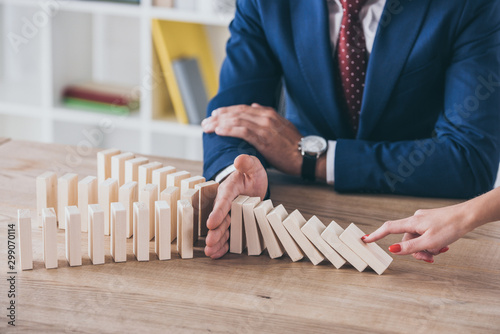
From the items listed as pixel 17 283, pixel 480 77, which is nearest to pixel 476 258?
pixel 480 77

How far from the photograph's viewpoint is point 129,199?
3.93ft

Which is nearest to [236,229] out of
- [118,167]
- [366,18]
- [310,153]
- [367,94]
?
[118,167]

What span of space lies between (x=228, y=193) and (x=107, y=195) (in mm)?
242

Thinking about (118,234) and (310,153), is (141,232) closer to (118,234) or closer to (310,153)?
(118,234)

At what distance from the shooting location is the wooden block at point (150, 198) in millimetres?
1197

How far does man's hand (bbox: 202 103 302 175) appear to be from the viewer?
1.53 meters

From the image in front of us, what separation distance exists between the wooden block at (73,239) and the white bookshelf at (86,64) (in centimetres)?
181

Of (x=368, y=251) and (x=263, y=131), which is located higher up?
(x=263, y=131)

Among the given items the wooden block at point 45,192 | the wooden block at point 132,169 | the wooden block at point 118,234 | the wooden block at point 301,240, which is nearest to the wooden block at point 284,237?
the wooden block at point 301,240

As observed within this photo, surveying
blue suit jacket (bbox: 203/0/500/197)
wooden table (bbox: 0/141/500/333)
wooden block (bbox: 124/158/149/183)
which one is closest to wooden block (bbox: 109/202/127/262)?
wooden table (bbox: 0/141/500/333)

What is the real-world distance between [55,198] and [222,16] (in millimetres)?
1590

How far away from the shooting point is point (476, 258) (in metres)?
1.17

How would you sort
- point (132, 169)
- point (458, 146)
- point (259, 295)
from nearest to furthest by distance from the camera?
point (259, 295) < point (132, 169) < point (458, 146)

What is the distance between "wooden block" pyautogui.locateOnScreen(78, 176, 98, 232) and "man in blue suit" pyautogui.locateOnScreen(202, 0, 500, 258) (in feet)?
0.94
